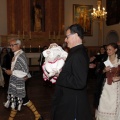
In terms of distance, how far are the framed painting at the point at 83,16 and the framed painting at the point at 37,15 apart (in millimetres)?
2271

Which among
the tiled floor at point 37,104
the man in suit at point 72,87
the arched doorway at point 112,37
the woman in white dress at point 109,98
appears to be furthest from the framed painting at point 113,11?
the man in suit at point 72,87

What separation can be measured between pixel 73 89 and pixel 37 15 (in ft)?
49.5

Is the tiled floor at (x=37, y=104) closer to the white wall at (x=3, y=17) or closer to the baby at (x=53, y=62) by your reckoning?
the baby at (x=53, y=62)

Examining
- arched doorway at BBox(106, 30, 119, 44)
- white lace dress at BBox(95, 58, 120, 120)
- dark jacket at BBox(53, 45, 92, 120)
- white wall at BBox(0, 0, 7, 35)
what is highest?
white wall at BBox(0, 0, 7, 35)

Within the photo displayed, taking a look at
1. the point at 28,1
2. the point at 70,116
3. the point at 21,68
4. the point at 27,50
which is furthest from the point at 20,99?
the point at 28,1

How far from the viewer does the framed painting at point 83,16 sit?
1834 cm

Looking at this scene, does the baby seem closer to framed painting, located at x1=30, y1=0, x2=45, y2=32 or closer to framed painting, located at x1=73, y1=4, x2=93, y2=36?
framed painting, located at x1=30, y1=0, x2=45, y2=32

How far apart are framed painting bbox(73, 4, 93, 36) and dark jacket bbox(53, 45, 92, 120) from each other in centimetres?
1571

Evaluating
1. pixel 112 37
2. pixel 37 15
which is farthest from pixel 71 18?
pixel 112 37

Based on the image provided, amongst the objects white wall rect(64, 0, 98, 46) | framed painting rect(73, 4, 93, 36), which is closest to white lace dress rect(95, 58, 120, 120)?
white wall rect(64, 0, 98, 46)

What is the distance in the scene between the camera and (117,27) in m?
16.7

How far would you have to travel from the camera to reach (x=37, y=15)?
689 inches

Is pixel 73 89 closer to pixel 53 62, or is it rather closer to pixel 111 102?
pixel 53 62

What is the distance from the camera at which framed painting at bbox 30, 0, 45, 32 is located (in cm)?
1741
